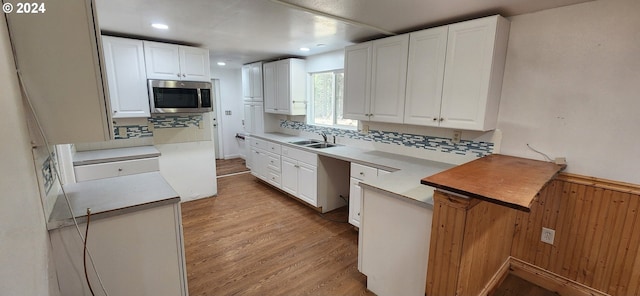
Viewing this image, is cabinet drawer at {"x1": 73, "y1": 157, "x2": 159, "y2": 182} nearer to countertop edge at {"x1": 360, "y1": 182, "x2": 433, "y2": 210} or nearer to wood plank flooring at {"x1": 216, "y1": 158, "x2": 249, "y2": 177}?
wood plank flooring at {"x1": 216, "y1": 158, "x2": 249, "y2": 177}

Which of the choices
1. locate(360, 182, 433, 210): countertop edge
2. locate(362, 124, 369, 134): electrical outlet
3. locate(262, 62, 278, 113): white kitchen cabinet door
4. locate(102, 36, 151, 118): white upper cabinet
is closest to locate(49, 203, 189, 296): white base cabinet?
locate(360, 182, 433, 210): countertop edge

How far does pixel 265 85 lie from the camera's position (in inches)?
185

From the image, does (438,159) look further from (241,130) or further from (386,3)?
(241,130)

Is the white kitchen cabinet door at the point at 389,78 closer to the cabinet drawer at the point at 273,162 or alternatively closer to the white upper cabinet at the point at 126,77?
the cabinet drawer at the point at 273,162

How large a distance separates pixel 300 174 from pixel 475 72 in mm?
2356

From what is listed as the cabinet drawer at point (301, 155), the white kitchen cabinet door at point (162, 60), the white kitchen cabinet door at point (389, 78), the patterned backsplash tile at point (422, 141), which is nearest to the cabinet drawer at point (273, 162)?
the cabinet drawer at point (301, 155)

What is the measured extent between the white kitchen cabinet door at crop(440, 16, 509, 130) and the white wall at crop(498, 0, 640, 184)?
0.15m

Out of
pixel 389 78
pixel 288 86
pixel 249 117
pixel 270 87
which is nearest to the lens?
pixel 389 78

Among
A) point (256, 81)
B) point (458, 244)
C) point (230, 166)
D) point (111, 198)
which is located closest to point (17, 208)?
point (111, 198)

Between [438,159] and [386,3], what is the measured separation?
1554 millimetres

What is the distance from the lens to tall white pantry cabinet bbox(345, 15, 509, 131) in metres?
2.09

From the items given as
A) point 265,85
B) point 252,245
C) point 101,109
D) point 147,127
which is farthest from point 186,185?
point 101,109

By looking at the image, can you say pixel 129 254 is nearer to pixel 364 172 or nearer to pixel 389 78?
pixel 364 172

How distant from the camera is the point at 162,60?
3.27 metres
